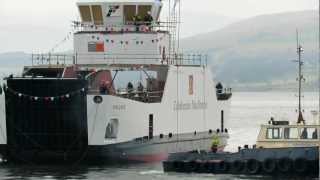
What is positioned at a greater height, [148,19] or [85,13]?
[85,13]

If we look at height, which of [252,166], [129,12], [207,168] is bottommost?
[207,168]

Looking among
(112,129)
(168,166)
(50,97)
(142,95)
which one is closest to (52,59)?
(142,95)

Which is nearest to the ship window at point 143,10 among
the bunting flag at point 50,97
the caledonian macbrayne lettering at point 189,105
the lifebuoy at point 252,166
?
the caledonian macbrayne lettering at point 189,105

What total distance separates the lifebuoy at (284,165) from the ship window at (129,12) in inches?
520

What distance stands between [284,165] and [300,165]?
594mm

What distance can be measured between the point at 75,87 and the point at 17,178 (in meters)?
5.01

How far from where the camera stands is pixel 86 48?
5022 cm

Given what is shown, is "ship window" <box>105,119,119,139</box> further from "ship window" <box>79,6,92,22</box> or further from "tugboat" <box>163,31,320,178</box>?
"ship window" <box>79,6,92,22</box>

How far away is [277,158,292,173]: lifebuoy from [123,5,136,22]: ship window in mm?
13205

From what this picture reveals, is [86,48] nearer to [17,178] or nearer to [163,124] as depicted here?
[163,124]

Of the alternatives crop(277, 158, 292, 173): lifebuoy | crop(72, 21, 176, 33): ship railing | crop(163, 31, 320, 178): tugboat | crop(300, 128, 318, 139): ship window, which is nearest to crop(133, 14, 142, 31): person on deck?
crop(72, 21, 176, 33): ship railing

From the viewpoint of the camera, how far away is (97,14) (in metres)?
50.5

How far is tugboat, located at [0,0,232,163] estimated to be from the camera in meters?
44.2

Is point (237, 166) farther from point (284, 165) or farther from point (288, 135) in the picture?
point (288, 135)
